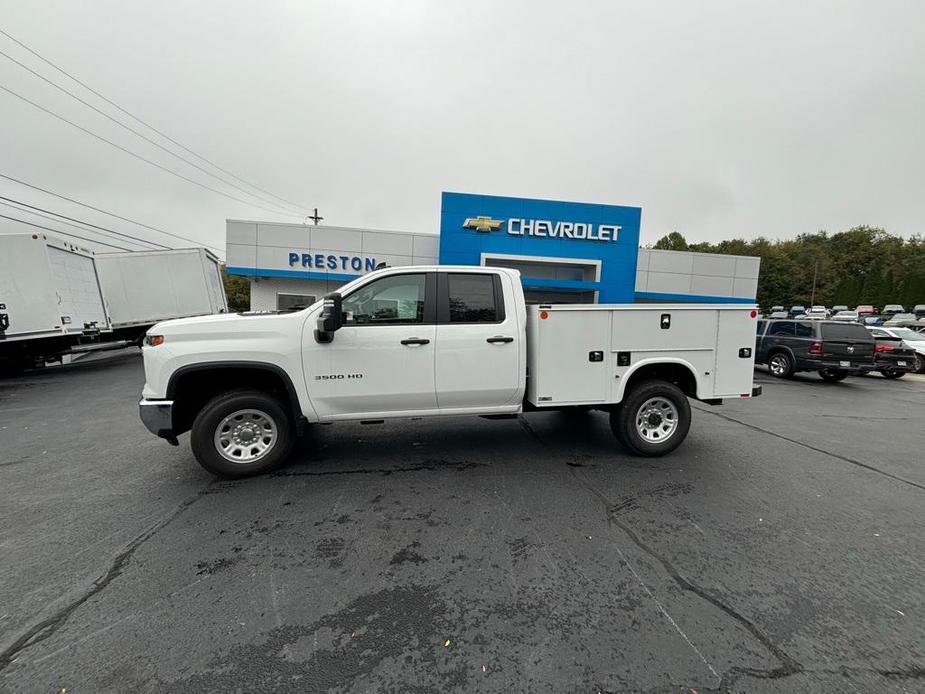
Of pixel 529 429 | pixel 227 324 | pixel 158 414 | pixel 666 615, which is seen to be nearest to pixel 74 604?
pixel 158 414

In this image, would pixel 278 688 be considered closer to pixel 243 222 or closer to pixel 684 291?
pixel 243 222

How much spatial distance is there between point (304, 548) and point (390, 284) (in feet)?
8.27

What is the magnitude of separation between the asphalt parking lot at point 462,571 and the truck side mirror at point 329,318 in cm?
148

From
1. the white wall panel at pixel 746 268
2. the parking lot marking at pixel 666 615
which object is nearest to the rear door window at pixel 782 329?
the white wall panel at pixel 746 268

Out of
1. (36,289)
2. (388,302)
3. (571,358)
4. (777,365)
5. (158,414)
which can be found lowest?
(777,365)

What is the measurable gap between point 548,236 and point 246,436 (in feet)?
56.9

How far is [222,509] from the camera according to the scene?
3.53 m

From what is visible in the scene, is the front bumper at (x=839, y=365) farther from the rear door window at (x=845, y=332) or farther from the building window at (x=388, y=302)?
the building window at (x=388, y=302)

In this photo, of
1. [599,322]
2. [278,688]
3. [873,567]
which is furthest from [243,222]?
[873,567]

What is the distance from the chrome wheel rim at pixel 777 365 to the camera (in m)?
12.3

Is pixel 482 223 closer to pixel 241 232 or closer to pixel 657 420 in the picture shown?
pixel 241 232

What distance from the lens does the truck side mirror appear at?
12.4 feet

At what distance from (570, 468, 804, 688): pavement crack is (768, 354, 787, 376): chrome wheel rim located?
12069 mm

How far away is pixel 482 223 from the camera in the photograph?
1844 centimetres
